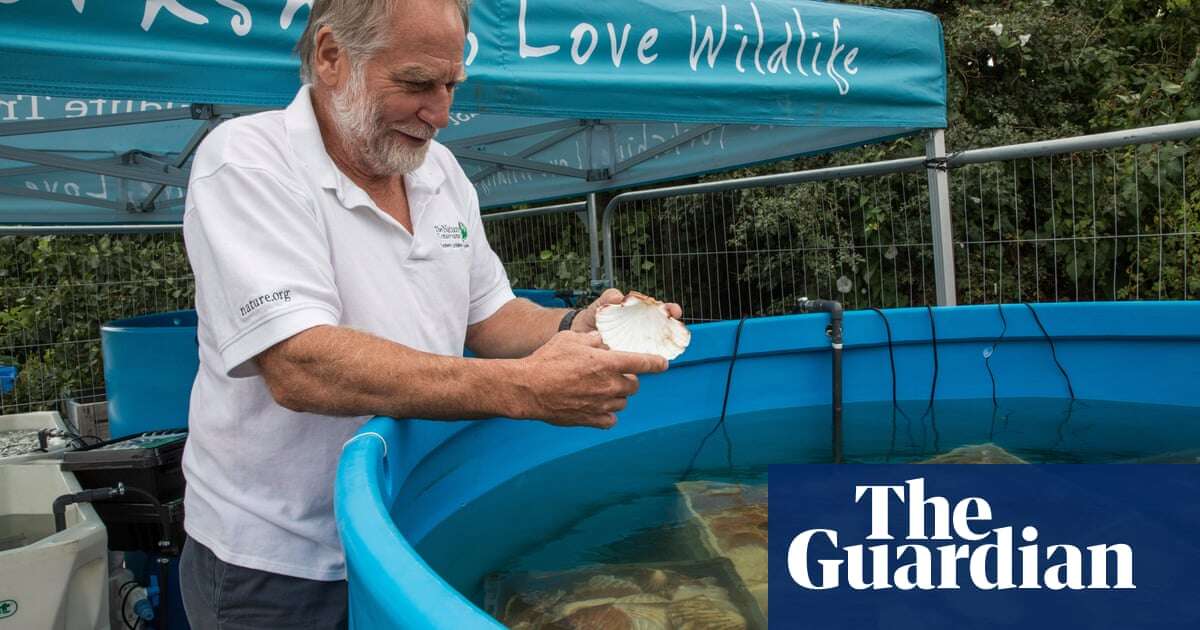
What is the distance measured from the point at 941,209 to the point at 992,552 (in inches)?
72.9

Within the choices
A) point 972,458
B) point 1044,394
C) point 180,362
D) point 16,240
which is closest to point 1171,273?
point 1044,394

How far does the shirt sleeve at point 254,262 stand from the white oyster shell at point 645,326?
1.38ft

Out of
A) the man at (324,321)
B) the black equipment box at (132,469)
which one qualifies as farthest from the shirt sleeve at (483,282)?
the black equipment box at (132,469)

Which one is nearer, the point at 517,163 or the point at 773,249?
the point at 517,163

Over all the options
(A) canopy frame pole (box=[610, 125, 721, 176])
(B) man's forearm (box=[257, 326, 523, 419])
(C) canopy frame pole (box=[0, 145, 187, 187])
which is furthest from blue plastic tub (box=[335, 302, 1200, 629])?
(C) canopy frame pole (box=[0, 145, 187, 187])

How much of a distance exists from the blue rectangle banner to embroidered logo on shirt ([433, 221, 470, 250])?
72 cm

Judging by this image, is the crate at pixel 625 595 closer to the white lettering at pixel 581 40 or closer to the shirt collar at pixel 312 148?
the shirt collar at pixel 312 148

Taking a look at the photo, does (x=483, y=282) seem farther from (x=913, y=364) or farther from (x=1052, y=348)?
(x=1052, y=348)

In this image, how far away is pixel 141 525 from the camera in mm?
1778

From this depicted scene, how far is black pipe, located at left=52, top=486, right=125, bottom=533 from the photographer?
162 cm

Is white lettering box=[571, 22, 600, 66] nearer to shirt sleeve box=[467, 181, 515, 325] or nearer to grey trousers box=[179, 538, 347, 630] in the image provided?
shirt sleeve box=[467, 181, 515, 325]

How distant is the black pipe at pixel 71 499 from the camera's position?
162 centimetres

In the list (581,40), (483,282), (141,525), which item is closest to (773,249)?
(581,40)

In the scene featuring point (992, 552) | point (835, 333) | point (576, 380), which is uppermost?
point (576, 380)
